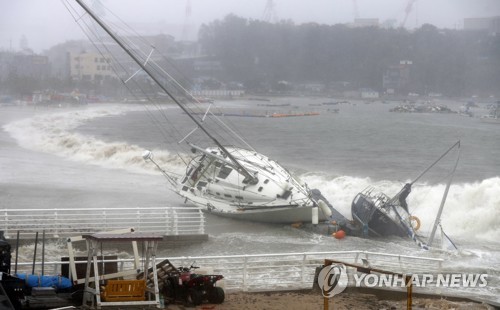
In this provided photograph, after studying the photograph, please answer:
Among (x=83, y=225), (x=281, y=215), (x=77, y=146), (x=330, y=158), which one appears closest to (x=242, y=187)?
(x=281, y=215)

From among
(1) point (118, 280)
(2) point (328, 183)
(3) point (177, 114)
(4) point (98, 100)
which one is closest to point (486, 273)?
(1) point (118, 280)

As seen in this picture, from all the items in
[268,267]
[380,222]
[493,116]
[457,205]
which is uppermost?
[493,116]

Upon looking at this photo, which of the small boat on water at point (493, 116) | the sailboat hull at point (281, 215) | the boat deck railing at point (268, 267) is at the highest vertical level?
the small boat on water at point (493, 116)

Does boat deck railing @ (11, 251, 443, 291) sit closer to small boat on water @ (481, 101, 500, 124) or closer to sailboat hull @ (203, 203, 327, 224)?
sailboat hull @ (203, 203, 327, 224)

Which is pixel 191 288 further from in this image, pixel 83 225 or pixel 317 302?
pixel 83 225

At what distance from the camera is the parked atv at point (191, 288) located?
14336 millimetres

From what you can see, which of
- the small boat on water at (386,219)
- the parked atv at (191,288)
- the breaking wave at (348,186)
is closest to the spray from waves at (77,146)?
the breaking wave at (348,186)

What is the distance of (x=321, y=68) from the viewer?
298ft

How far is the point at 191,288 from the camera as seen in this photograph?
14.4 metres

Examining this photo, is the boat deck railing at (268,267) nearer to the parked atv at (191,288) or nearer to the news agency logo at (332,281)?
the news agency logo at (332,281)

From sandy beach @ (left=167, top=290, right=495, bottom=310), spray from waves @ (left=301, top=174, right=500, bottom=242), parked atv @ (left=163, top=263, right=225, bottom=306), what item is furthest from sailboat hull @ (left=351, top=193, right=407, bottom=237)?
parked atv @ (left=163, top=263, right=225, bottom=306)

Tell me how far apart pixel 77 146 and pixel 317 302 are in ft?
162

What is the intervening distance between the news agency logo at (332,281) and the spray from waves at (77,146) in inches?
1245

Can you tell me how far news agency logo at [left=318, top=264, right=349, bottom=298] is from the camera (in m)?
15.2
